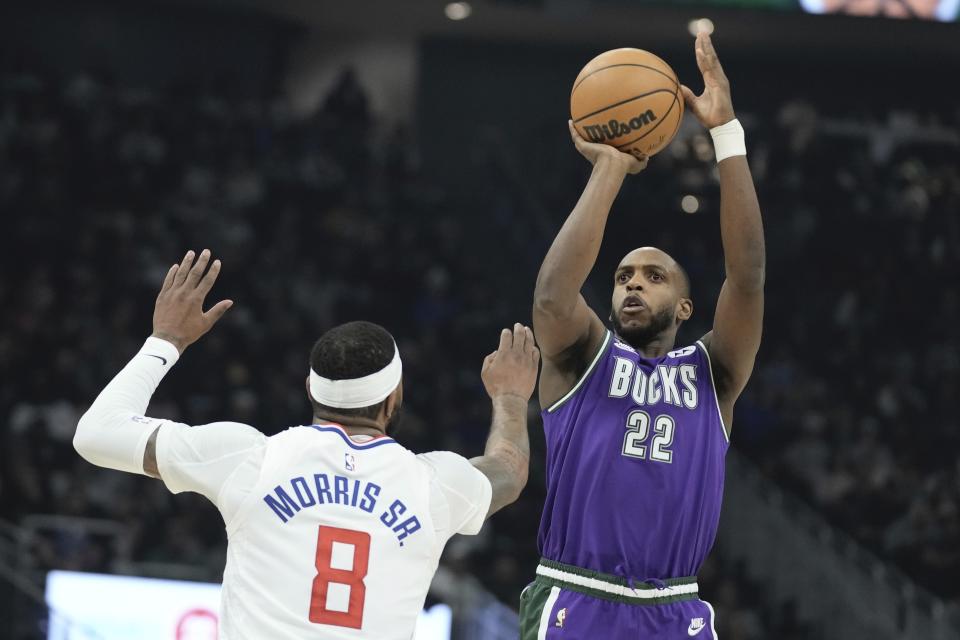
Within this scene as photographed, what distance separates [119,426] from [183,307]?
61 centimetres

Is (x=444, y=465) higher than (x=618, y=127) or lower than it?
lower

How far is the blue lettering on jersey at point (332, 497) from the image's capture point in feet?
15.1

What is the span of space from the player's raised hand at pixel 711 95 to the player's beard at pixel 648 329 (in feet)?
2.52

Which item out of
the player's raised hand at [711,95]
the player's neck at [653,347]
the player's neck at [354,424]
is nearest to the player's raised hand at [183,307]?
the player's neck at [354,424]

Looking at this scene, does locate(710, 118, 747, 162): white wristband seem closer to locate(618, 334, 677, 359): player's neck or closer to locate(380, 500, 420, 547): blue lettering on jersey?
locate(618, 334, 677, 359): player's neck

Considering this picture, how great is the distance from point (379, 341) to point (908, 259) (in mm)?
16724

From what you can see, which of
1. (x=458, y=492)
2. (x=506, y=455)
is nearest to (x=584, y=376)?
(x=506, y=455)

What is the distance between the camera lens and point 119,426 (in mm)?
4664

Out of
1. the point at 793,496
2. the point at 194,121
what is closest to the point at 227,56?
the point at 194,121

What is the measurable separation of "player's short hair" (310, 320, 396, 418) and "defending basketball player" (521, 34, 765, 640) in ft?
3.28

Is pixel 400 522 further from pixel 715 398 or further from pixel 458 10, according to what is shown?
pixel 458 10

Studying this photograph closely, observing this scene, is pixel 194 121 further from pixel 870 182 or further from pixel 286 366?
pixel 870 182

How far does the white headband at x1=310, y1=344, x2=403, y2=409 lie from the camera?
4.76m

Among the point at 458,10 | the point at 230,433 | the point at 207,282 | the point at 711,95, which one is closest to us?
the point at 230,433
